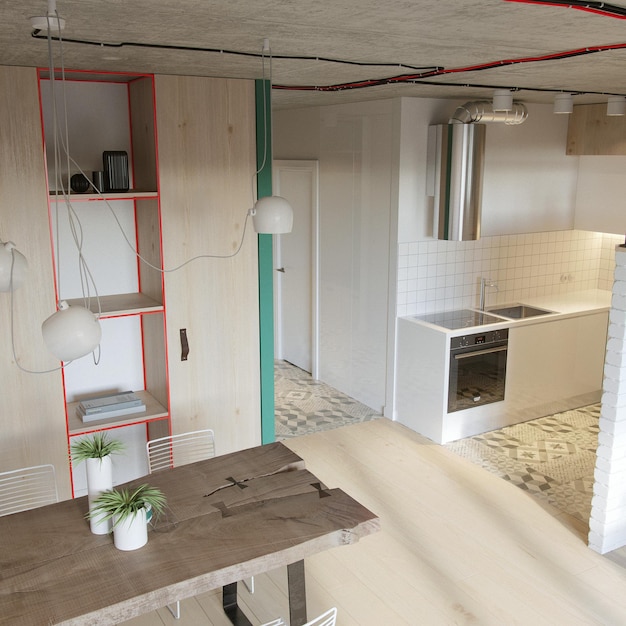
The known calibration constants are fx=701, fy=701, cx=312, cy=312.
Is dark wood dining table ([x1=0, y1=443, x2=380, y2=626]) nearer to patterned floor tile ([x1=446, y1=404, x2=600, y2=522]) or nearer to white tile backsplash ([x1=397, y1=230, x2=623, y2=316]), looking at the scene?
patterned floor tile ([x1=446, y1=404, x2=600, y2=522])

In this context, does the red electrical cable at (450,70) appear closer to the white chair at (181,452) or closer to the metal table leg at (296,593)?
the white chair at (181,452)

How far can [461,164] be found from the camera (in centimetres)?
534

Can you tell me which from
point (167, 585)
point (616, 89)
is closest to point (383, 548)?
point (167, 585)

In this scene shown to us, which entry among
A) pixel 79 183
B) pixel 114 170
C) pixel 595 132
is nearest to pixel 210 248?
pixel 114 170

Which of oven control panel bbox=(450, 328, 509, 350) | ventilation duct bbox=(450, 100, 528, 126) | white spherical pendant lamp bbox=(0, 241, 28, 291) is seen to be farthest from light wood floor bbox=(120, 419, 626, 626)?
ventilation duct bbox=(450, 100, 528, 126)

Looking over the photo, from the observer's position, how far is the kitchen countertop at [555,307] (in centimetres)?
551

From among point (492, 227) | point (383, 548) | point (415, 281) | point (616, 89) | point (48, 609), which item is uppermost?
point (616, 89)

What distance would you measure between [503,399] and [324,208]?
7.67 ft

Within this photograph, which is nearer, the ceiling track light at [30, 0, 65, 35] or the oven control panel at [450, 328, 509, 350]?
the ceiling track light at [30, 0, 65, 35]

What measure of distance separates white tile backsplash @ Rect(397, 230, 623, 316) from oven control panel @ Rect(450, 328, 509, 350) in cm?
57

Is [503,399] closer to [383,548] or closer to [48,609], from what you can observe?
[383,548]

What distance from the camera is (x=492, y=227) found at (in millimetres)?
6047

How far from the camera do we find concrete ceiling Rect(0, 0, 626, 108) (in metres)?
2.32

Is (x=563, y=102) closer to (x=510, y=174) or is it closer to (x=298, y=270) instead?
(x=510, y=174)
